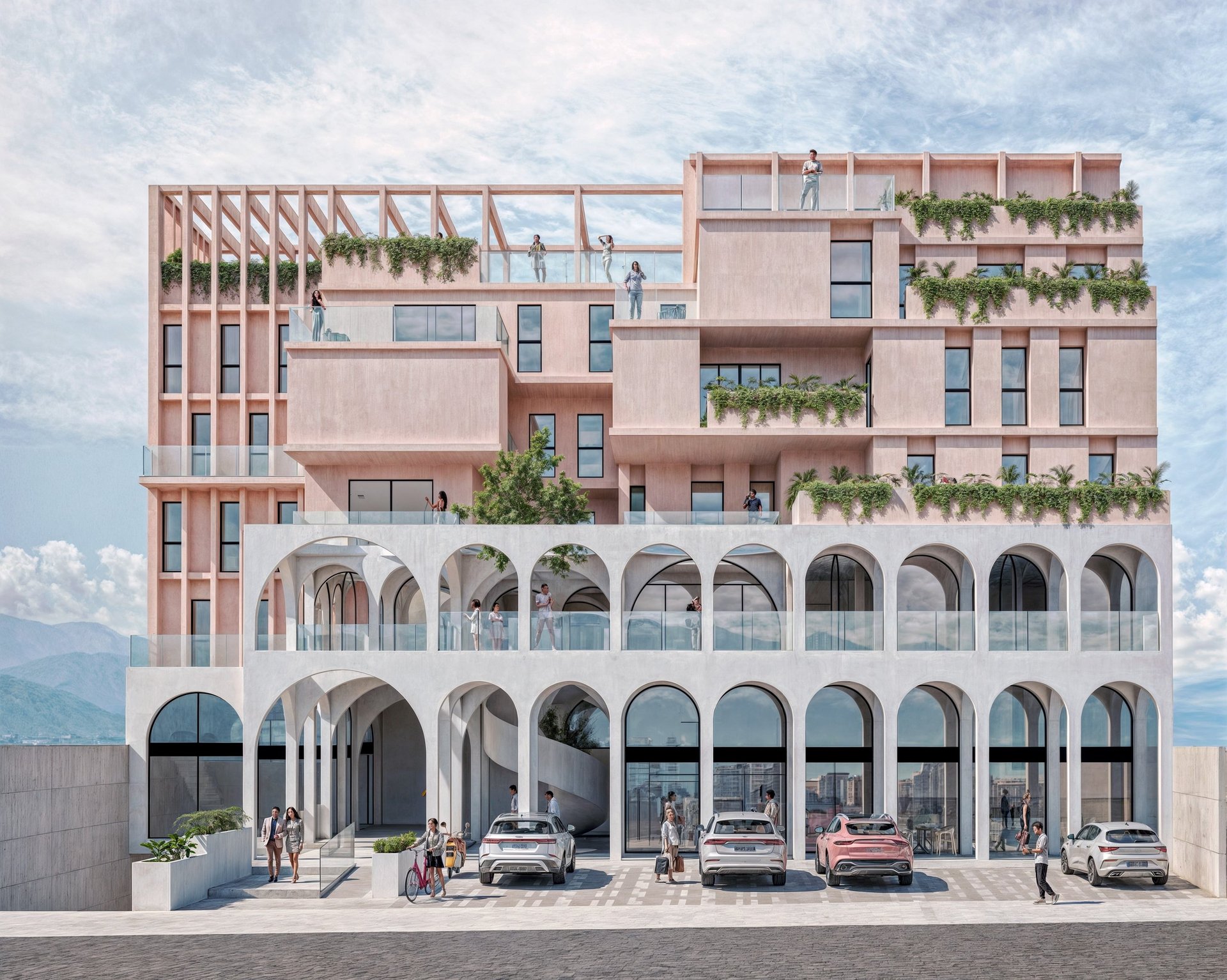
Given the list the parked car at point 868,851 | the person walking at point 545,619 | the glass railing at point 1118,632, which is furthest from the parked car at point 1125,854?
the person walking at point 545,619

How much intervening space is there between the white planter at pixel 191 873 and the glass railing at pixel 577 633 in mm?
8353

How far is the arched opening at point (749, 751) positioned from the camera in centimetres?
3478

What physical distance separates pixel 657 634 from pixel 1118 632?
1135 centimetres

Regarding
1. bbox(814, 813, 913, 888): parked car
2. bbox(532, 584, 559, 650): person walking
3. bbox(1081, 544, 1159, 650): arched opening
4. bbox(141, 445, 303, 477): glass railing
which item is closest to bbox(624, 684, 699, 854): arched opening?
bbox(532, 584, 559, 650): person walking

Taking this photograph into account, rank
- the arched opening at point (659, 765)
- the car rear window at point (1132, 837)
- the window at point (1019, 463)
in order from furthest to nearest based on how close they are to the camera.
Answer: the window at point (1019, 463)
the arched opening at point (659, 765)
the car rear window at point (1132, 837)

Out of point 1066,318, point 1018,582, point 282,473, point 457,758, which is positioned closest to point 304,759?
point 457,758

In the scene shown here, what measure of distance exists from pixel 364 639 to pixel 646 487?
34.3 ft

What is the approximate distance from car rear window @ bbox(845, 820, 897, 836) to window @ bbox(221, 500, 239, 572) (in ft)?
80.9

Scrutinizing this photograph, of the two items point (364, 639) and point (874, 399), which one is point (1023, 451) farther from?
point (364, 639)

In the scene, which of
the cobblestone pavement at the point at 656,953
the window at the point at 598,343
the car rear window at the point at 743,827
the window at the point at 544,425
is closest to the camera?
the cobblestone pavement at the point at 656,953

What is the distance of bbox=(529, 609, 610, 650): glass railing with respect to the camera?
1278 inches

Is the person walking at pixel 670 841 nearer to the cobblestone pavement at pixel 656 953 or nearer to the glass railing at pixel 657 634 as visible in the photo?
the glass railing at pixel 657 634

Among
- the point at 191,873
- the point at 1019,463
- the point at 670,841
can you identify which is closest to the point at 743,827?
the point at 670,841

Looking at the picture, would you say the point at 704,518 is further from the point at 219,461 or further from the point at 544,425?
the point at 219,461
